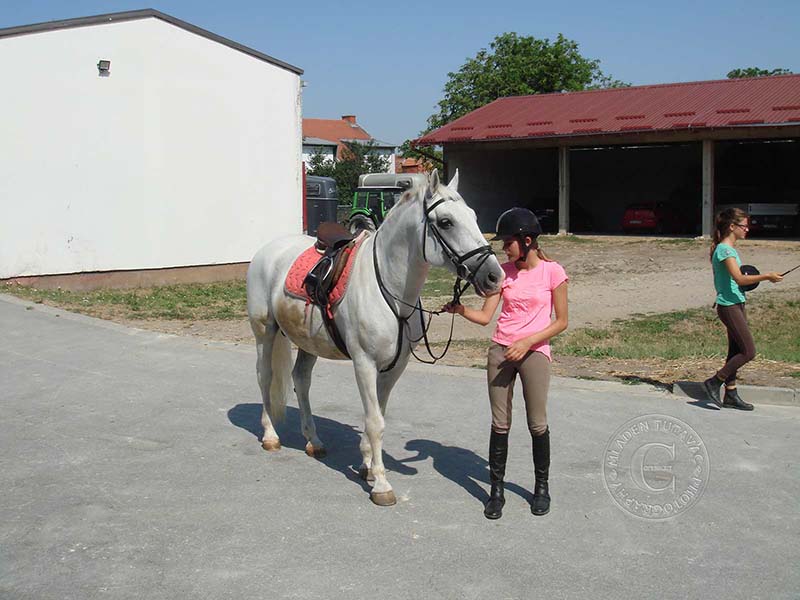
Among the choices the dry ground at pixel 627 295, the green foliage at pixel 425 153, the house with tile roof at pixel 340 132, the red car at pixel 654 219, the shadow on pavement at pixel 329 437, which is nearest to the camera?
the shadow on pavement at pixel 329 437

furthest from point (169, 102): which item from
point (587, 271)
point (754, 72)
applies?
point (754, 72)

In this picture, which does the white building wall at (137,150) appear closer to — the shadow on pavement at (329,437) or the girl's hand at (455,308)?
the shadow on pavement at (329,437)

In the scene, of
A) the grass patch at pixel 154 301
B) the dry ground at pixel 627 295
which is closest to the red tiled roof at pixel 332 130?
the dry ground at pixel 627 295

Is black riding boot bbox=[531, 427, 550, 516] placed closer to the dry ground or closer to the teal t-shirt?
the teal t-shirt

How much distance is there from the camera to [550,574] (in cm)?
441

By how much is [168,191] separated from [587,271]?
37.7ft

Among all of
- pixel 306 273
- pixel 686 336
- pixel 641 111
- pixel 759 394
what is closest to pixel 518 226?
pixel 306 273

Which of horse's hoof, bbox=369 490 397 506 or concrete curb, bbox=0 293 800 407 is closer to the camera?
horse's hoof, bbox=369 490 397 506

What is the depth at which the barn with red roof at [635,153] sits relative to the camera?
29.6m

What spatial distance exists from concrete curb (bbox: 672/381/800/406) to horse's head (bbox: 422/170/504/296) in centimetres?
435

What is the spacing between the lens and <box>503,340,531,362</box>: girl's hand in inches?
198

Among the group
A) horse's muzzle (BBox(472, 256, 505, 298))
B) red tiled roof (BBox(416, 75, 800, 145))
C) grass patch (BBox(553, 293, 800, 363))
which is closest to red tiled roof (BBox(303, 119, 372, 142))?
red tiled roof (BBox(416, 75, 800, 145))

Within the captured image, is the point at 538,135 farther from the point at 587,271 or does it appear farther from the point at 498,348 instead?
the point at 498,348

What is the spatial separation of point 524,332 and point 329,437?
260 centimetres
